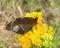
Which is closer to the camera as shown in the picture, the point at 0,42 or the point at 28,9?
the point at 0,42

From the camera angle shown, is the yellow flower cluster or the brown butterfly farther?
the brown butterfly

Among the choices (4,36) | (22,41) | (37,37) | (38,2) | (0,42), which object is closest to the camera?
(37,37)

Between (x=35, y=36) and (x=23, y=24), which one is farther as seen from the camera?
(x=23, y=24)

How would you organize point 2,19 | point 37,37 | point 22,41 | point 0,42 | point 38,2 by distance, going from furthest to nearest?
point 38,2 → point 2,19 → point 0,42 → point 22,41 → point 37,37

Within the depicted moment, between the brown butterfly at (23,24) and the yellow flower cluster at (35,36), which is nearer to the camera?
the yellow flower cluster at (35,36)

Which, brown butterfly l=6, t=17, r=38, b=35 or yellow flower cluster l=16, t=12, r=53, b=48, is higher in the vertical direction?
brown butterfly l=6, t=17, r=38, b=35

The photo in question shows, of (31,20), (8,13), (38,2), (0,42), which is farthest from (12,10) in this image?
(31,20)

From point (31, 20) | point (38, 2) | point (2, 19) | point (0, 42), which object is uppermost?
point (38, 2)

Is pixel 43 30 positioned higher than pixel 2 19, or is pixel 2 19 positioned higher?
pixel 2 19

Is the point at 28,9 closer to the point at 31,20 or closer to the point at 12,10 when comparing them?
the point at 12,10

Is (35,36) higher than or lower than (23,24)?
lower

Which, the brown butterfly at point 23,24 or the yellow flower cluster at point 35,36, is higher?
the brown butterfly at point 23,24
